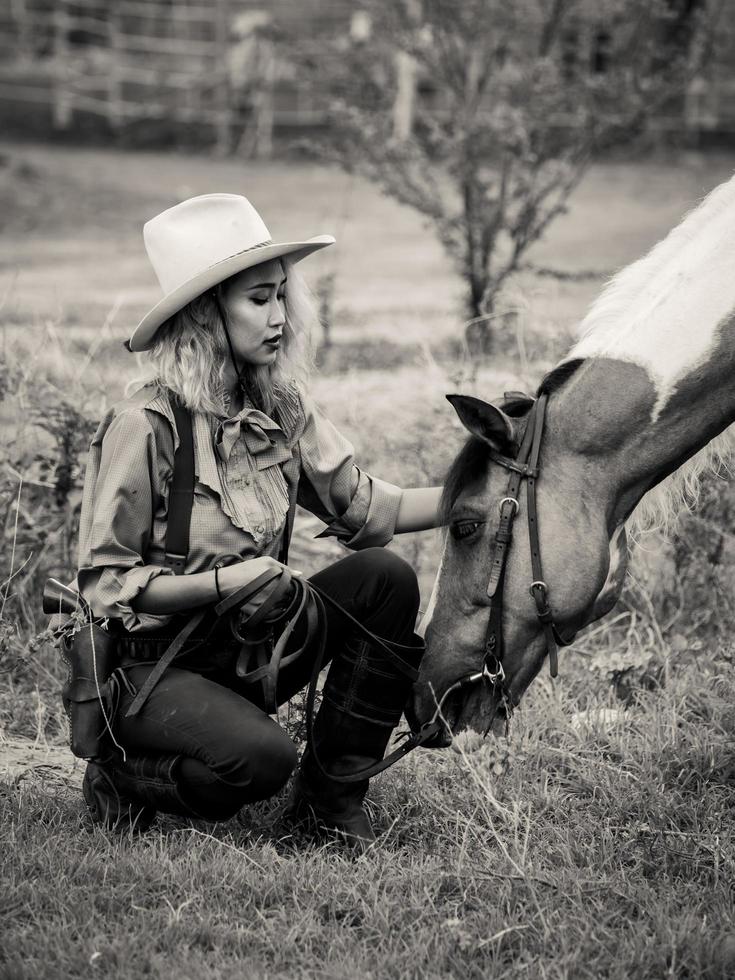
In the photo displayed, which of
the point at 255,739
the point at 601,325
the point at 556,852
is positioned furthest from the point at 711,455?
the point at 255,739

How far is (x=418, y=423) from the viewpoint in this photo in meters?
5.16

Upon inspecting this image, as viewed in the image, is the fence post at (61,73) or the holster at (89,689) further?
the fence post at (61,73)

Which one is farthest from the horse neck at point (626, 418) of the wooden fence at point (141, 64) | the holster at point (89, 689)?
the wooden fence at point (141, 64)

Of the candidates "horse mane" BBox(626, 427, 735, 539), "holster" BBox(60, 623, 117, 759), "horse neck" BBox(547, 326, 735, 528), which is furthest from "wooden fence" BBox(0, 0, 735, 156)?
"holster" BBox(60, 623, 117, 759)

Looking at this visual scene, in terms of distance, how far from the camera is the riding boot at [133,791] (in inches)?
114

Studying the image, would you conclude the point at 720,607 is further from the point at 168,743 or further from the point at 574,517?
the point at 168,743

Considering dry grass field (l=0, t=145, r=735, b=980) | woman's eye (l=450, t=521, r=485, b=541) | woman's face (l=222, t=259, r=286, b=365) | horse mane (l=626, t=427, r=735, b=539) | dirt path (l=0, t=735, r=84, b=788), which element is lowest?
dirt path (l=0, t=735, r=84, b=788)

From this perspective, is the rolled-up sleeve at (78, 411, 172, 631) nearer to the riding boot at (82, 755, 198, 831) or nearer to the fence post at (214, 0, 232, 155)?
the riding boot at (82, 755, 198, 831)

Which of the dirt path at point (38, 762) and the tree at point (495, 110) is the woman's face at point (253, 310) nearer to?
the dirt path at point (38, 762)

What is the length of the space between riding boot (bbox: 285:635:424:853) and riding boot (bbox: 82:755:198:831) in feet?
1.18

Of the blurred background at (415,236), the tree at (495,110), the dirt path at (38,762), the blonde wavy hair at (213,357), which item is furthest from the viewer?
the tree at (495,110)

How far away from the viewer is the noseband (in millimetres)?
2969

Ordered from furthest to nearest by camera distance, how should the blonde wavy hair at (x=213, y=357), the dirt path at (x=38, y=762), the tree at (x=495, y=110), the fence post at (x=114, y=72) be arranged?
the fence post at (x=114, y=72), the tree at (x=495, y=110), the dirt path at (x=38, y=762), the blonde wavy hair at (x=213, y=357)

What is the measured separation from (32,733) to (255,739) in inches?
50.0
